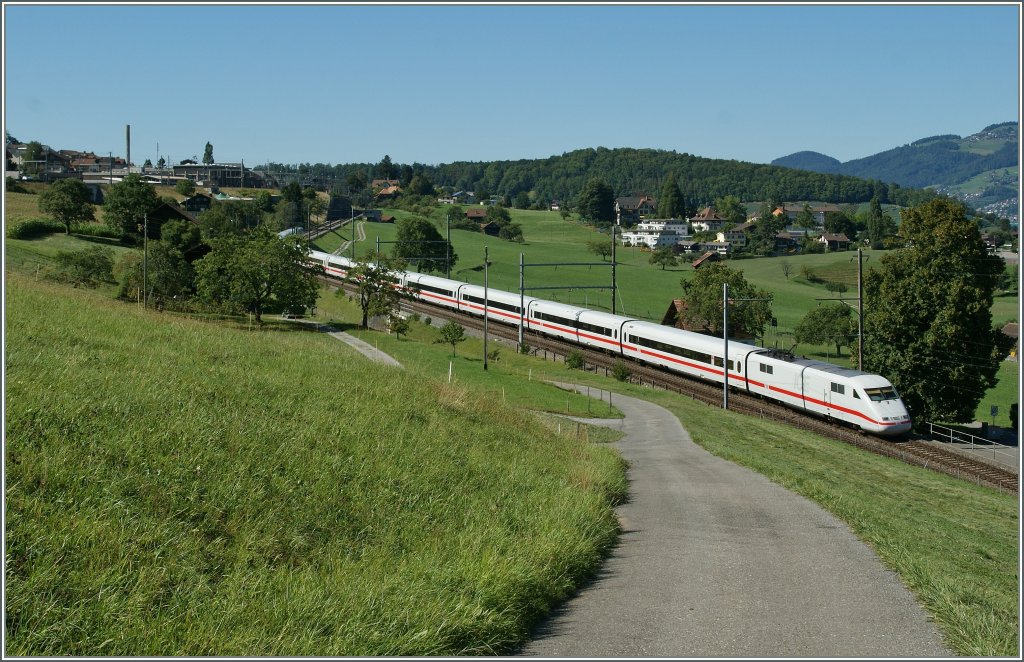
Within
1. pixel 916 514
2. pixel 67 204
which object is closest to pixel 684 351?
pixel 916 514

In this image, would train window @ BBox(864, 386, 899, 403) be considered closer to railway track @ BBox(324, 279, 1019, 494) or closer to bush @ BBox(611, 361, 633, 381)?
railway track @ BBox(324, 279, 1019, 494)

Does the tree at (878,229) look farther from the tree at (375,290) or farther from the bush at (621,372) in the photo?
the bush at (621,372)

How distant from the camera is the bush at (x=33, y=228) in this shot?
69438mm

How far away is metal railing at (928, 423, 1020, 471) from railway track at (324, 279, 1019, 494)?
303cm

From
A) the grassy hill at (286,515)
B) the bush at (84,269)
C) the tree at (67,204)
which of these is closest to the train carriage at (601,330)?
the bush at (84,269)

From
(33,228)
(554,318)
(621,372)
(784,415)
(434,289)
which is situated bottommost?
(784,415)

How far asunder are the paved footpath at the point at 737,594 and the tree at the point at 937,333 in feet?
116

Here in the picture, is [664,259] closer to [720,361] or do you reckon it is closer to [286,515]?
[720,361]

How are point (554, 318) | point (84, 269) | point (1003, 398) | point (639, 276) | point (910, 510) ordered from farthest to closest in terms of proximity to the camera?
point (639, 276) < point (1003, 398) < point (554, 318) < point (84, 269) < point (910, 510)

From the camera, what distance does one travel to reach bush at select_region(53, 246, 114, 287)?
49062mm

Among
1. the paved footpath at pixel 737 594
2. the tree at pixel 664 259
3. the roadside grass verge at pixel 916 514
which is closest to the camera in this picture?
the paved footpath at pixel 737 594

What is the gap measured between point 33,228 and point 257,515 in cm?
7056

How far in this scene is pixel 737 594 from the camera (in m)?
10.3

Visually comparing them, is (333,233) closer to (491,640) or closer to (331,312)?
(331,312)
